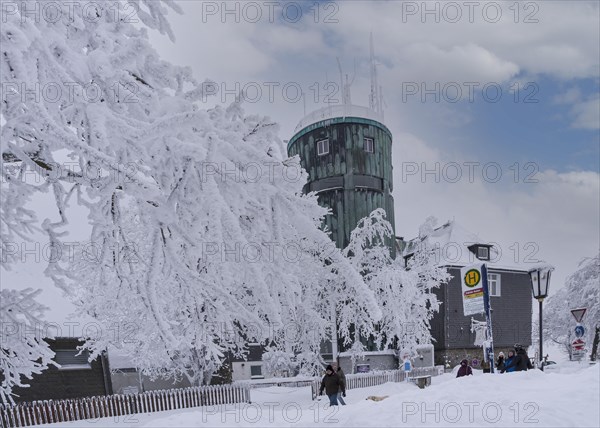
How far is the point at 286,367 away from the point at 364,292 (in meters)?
20.8

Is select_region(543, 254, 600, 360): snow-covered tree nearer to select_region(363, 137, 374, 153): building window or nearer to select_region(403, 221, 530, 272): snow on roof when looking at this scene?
select_region(403, 221, 530, 272): snow on roof

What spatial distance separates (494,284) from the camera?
1196 inches

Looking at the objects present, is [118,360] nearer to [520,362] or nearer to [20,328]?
[20,328]

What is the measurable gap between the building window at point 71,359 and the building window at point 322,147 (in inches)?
696

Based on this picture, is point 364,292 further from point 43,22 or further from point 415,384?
point 415,384

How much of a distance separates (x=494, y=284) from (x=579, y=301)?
211 inches

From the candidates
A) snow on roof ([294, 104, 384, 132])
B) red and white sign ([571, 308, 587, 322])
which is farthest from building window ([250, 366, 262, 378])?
red and white sign ([571, 308, 587, 322])

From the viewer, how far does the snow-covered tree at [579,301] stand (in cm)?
2725

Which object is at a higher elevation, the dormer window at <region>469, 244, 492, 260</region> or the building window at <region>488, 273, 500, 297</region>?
the dormer window at <region>469, 244, 492, 260</region>

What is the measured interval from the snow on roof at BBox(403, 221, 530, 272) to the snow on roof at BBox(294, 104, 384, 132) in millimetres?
8934

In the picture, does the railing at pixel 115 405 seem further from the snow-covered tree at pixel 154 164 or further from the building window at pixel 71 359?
the snow-covered tree at pixel 154 164

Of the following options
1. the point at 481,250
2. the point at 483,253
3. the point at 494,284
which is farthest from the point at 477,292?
the point at 494,284

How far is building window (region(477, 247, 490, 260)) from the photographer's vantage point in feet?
99.0

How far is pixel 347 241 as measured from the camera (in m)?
27.2
